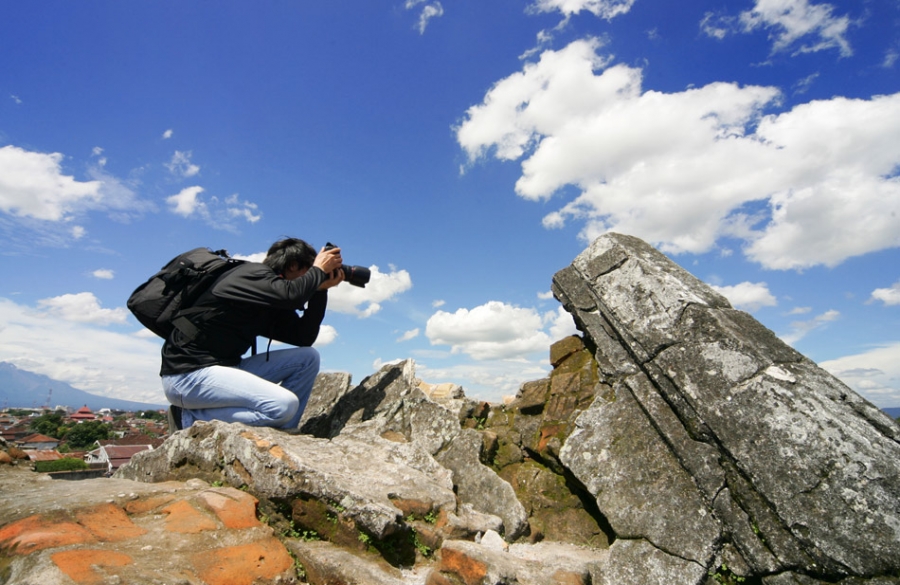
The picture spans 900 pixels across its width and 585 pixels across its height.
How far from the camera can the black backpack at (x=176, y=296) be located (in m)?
4.27

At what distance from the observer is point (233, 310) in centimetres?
434

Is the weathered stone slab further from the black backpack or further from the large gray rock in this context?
the large gray rock

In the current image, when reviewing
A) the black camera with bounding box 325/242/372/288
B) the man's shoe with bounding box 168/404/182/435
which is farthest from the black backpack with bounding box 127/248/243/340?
the black camera with bounding box 325/242/372/288

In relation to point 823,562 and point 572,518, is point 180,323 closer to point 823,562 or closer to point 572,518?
point 572,518

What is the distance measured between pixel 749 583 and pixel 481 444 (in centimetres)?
230

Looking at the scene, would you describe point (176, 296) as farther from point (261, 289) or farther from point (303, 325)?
point (303, 325)

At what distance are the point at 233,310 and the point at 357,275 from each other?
1.43 meters

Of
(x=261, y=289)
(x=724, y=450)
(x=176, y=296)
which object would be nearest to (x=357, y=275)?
(x=261, y=289)

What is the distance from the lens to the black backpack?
4.27 meters

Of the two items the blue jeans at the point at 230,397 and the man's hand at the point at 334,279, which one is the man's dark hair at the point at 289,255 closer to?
the man's hand at the point at 334,279

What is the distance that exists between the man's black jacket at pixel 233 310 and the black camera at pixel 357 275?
0.66 metres

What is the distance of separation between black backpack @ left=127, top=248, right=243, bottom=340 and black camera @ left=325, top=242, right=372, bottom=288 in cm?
128

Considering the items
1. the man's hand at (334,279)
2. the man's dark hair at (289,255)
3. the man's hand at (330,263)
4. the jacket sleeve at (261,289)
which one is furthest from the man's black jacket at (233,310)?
the man's hand at (334,279)

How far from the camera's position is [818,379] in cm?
→ 344
